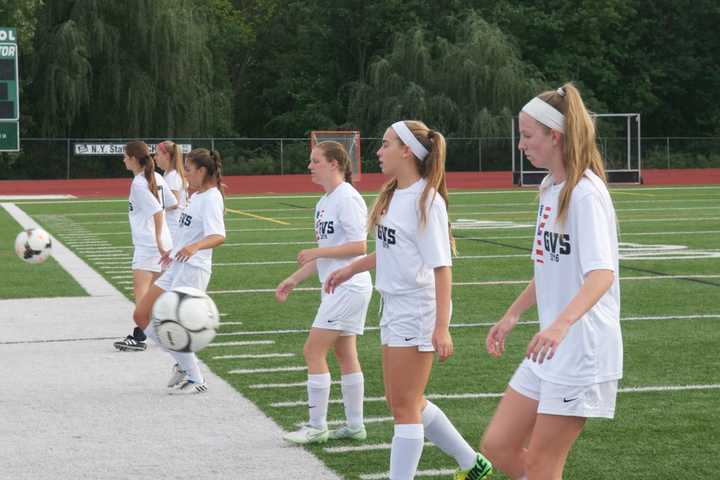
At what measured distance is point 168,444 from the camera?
6379 millimetres

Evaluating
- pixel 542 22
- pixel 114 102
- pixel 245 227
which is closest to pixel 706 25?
pixel 542 22

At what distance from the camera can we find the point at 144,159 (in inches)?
388

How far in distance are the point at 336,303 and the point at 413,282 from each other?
126 centimetres

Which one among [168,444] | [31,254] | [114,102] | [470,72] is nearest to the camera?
[168,444]

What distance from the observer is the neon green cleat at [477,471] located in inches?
207

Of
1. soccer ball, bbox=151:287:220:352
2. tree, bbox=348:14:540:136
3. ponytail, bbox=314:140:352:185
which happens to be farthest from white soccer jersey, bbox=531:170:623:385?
tree, bbox=348:14:540:136

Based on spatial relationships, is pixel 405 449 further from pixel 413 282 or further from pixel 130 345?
pixel 130 345

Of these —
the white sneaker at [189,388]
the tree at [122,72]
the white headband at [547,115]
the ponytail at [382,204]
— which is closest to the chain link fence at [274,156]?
the tree at [122,72]

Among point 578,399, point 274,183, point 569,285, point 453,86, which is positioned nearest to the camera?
point 578,399

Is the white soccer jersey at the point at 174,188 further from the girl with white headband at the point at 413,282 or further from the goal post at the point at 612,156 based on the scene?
the goal post at the point at 612,156

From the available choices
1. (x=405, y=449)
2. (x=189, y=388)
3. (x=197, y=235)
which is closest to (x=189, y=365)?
(x=189, y=388)

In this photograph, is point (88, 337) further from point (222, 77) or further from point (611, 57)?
point (611, 57)

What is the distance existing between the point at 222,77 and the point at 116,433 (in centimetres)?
5575

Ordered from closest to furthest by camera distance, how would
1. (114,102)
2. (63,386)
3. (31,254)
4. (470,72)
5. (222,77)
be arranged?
(63,386)
(31,254)
(114,102)
(470,72)
(222,77)
